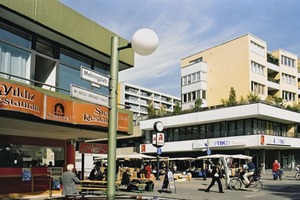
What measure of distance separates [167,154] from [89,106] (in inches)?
1564

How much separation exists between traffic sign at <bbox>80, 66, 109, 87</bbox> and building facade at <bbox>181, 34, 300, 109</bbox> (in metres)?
46.9

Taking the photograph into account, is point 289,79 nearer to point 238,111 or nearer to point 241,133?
point 238,111

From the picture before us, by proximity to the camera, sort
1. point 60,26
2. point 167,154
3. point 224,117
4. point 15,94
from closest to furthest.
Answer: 1. point 15,94
2. point 60,26
3. point 224,117
4. point 167,154

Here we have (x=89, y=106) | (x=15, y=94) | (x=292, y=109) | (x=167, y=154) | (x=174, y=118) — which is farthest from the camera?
(x=167, y=154)

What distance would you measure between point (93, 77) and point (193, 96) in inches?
2066

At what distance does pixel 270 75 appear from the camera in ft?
192

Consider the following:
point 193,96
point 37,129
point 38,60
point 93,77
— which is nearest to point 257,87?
point 193,96

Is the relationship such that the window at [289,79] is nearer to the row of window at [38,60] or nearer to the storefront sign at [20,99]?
the row of window at [38,60]

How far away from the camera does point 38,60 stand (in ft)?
52.9

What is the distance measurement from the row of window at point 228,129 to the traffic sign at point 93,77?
124ft

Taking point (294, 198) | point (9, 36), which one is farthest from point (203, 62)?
point (9, 36)

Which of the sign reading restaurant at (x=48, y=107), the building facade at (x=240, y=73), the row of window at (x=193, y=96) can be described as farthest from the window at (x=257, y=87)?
the sign reading restaurant at (x=48, y=107)

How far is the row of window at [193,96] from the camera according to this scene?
56.9 m

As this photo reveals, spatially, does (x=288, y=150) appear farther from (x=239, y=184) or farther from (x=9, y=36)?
(x=9, y=36)
